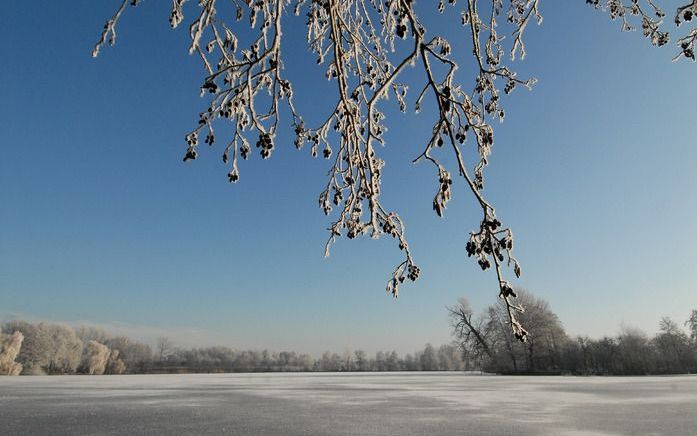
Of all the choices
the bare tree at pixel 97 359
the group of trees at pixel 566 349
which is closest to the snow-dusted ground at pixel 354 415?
the group of trees at pixel 566 349

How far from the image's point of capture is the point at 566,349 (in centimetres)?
3250

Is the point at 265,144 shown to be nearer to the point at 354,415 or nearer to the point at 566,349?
the point at 354,415

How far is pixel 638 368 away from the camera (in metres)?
31.1

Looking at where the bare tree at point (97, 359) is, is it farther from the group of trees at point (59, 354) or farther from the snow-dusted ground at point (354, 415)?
the snow-dusted ground at point (354, 415)

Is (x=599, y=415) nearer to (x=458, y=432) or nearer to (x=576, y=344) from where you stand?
(x=458, y=432)

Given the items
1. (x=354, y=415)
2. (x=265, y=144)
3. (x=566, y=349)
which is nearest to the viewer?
(x=265, y=144)

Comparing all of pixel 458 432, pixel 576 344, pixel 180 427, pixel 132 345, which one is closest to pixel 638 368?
pixel 576 344

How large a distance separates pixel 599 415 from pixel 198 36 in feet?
32.7

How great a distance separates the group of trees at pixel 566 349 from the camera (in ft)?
102

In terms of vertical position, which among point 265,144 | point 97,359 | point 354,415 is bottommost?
point 354,415

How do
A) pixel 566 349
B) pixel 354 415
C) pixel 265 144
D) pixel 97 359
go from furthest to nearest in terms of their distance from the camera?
1. pixel 97 359
2. pixel 566 349
3. pixel 354 415
4. pixel 265 144

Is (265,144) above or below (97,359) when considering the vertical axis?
above

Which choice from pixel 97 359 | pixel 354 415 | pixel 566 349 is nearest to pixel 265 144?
pixel 354 415

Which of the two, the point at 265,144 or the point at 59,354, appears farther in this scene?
the point at 59,354
